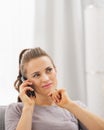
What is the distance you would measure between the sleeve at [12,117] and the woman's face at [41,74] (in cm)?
16

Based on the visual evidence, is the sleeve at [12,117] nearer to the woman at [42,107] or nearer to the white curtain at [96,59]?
the woman at [42,107]

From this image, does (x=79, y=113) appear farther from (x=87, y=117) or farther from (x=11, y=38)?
(x=11, y=38)

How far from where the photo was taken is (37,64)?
5.08ft

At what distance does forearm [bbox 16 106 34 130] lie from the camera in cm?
144

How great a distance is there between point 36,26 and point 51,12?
0.62 feet

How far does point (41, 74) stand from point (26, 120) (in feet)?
0.88

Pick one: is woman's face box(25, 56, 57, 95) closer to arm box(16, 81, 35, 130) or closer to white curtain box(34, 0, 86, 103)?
arm box(16, 81, 35, 130)

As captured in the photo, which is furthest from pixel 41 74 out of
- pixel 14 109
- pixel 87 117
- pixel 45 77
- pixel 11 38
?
pixel 11 38

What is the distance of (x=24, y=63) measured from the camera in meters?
1.60

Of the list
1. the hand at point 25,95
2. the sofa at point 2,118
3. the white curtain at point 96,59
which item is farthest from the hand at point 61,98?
the white curtain at point 96,59

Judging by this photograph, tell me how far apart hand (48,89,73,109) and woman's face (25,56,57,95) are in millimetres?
33

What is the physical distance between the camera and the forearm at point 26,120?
1441mm

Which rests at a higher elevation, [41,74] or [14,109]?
[41,74]

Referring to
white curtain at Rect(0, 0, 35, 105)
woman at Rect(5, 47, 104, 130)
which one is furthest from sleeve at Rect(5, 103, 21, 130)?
white curtain at Rect(0, 0, 35, 105)
